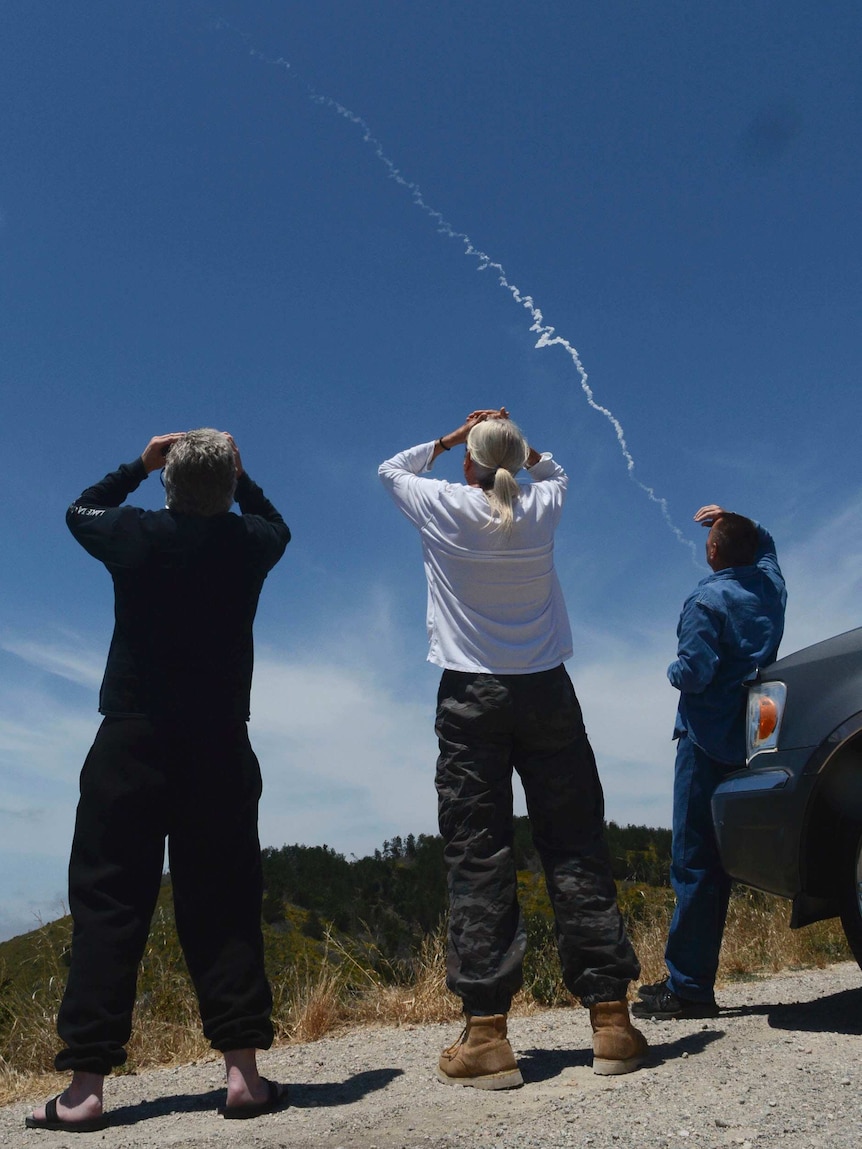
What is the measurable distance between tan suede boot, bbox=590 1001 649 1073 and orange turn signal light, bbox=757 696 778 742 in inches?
46.5

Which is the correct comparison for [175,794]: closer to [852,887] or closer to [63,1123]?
[63,1123]

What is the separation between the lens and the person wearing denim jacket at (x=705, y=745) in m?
4.27

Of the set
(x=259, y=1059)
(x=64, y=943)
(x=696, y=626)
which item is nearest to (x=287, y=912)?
(x=64, y=943)

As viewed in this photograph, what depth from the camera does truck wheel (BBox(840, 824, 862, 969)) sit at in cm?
357

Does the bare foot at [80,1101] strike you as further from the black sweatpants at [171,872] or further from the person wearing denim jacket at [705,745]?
the person wearing denim jacket at [705,745]

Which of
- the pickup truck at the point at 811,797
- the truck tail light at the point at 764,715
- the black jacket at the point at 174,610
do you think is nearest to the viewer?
the black jacket at the point at 174,610

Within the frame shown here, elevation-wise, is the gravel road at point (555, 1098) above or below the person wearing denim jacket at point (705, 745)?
below

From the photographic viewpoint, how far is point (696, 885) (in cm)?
432

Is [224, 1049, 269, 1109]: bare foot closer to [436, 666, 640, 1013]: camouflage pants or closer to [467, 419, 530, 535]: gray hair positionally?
[436, 666, 640, 1013]: camouflage pants

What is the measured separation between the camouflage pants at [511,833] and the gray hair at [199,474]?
1027mm

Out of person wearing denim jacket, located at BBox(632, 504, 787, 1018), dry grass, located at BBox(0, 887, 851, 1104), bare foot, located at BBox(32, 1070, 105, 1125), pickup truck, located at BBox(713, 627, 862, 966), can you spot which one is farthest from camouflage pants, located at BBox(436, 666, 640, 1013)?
dry grass, located at BBox(0, 887, 851, 1104)

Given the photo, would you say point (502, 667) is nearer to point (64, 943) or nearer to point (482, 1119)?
point (482, 1119)

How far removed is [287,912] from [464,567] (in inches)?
322

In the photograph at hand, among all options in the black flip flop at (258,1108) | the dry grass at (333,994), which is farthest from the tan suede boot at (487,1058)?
the dry grass at (333,994)
